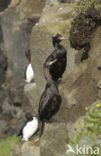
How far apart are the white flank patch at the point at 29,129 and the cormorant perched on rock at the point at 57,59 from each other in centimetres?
270

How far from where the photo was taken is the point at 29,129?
31.8ft

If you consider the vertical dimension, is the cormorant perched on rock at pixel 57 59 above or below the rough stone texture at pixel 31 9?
above

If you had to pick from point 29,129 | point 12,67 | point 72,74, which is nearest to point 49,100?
point 72,74

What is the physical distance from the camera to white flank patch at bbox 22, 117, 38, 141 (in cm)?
930

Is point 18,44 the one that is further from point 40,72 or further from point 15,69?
point 40,72

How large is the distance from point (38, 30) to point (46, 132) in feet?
11.1

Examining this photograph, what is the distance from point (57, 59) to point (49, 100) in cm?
107

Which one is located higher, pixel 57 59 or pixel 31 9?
pixel 57 59

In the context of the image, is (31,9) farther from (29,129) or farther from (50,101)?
(50,101)

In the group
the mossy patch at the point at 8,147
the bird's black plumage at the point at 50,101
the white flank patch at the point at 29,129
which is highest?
the bird's black plumage at the point at 50,101

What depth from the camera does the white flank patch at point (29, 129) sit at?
9.30 m

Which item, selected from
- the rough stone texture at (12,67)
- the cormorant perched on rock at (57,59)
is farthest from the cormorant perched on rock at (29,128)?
the rough stone texture at (12,67)

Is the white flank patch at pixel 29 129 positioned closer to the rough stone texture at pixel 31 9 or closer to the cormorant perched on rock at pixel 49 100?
the cormorant perched on rock at pixel 49 100

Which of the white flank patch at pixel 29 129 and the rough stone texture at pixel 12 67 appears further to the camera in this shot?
the rough stone texture at pixel 12 67
